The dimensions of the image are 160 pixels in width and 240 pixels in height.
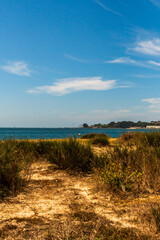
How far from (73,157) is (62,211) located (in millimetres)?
2968

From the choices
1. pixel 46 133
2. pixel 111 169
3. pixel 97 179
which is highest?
pixel 111 169

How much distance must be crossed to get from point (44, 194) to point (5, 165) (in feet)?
3.50

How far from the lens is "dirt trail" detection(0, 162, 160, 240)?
8.91ft

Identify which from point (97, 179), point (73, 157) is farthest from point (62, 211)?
point (73, 157)

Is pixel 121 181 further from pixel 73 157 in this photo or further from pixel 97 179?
pixel 73 157

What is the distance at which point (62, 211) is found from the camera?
3.35 m

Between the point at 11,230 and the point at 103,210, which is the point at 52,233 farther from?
the point at 103,210

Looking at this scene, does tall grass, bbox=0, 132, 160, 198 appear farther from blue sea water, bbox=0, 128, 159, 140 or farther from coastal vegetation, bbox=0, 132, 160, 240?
blue sea water, bbox=0, 128, 159, 140

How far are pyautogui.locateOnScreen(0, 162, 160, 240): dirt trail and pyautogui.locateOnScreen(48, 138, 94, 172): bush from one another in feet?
4.22

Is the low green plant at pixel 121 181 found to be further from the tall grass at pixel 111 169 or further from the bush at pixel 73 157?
the bush at pixel 73 157

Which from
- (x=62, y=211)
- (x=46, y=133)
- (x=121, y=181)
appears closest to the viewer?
(x=62, y=211)

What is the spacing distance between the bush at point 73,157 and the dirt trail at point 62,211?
1.29 m

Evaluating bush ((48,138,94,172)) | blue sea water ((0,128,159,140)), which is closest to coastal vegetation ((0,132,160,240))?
bush ((48,138,94,172))

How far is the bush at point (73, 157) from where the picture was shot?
6180 millimetres
